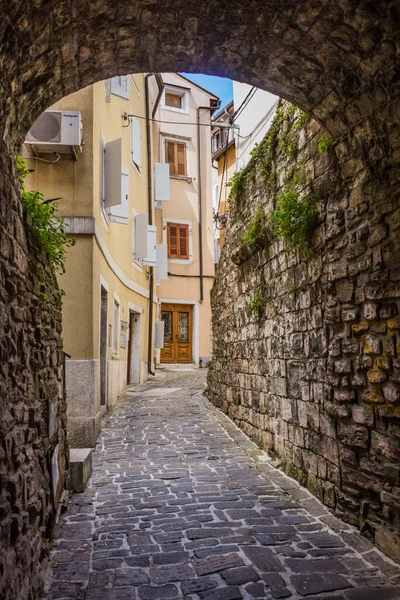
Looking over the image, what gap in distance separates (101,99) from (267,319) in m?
4.65

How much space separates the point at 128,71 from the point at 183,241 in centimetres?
1416

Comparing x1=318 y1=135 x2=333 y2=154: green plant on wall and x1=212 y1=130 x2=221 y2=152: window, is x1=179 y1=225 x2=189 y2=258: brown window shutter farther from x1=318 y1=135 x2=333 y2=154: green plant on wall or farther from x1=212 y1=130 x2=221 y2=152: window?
x1=318 y1=135 x2=333 y2=154: green plant on wall

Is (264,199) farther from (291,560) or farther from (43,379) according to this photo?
(291,560)

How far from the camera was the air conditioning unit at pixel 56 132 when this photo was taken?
21.9 feet

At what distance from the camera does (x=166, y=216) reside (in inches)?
696

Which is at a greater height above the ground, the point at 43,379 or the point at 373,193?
the point at 373,193

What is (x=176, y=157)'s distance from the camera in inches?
708

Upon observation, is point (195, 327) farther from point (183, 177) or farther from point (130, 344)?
point (183, 177)

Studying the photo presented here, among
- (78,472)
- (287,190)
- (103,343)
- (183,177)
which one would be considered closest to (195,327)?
(183,177)

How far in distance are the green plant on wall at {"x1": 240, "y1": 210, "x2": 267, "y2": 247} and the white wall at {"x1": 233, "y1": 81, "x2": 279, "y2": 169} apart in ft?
5.21

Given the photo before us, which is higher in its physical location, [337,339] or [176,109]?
[176,109]

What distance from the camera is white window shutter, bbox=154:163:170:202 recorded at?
14898 mm

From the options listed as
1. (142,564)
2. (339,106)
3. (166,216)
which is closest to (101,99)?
(339,106)

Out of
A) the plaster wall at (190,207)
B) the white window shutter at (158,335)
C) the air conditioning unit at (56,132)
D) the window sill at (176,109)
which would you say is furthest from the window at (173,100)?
the air conditioning unit at (56,132)
